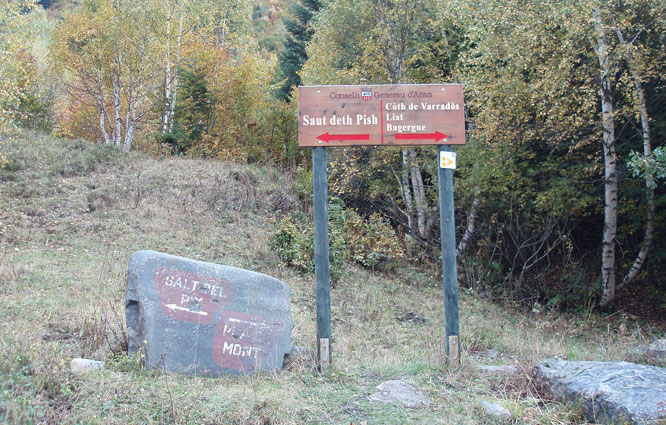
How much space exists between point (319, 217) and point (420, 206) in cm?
1027

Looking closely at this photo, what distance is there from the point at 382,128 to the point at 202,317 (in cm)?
294

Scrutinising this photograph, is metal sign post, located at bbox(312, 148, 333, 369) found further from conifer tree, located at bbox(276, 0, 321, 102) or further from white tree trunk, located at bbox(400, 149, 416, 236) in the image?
conifer tree, located at bbox(276, 0, 321, 102)

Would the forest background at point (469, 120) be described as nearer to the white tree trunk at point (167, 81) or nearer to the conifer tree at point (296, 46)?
the white tree trunk at point (167, 81)

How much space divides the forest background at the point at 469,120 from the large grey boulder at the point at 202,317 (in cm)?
598

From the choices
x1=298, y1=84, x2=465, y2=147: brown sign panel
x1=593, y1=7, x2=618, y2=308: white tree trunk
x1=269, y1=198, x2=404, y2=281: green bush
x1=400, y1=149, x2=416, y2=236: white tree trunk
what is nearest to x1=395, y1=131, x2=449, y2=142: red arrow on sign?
x1=298, y1=84, x2=465, y2=147: brown sign panel

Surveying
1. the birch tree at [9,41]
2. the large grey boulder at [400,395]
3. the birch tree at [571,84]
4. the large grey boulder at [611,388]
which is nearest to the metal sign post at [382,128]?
the large grey boulder at [400,395]

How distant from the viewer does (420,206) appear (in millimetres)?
15812

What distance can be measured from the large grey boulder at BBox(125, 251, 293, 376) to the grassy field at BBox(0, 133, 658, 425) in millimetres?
254

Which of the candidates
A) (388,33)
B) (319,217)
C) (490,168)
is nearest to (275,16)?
(388,33)

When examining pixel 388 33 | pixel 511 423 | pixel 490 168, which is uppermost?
pixel 388 33

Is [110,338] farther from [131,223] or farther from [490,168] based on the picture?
[490,168]

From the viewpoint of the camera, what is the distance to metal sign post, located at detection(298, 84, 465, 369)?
595 cm

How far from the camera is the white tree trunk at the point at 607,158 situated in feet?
36.0

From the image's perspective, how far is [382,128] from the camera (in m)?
6.07
